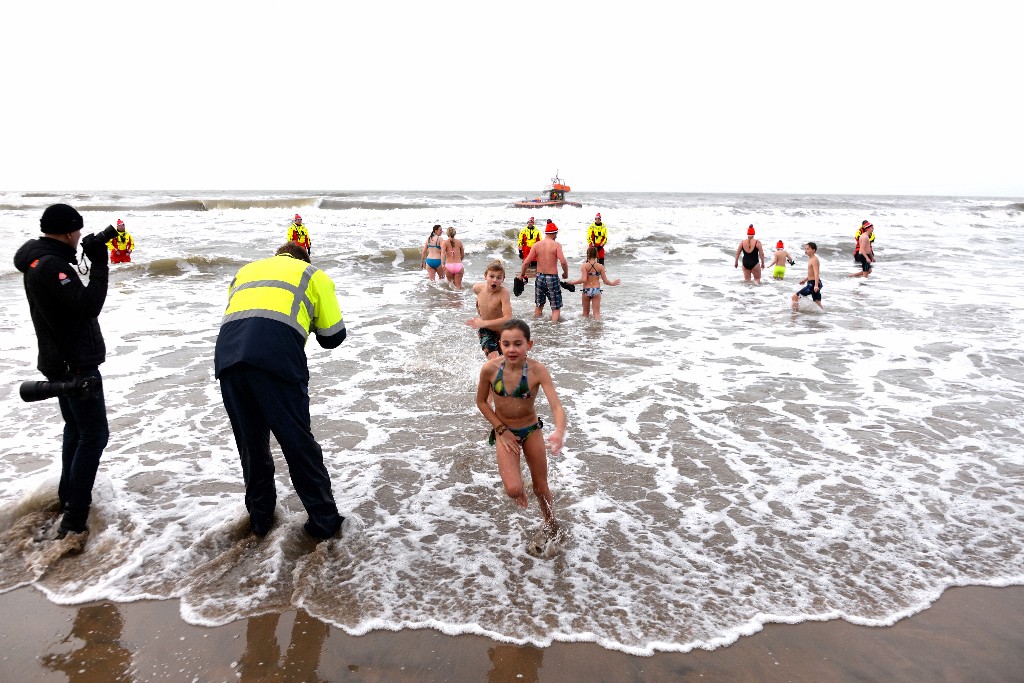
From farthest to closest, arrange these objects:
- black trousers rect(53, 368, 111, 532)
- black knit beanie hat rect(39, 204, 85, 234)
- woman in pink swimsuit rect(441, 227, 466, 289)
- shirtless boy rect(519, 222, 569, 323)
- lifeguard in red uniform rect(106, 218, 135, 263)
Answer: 1. lifeguard in red uniform rect(106, 218, 135, 263)
2. woman in pink swimsuit rect(441, 227, 466, 289)
3. shirtless boy rect(519, 222, 569, 323)
4. black trousers rect(53, 368, 111, 532)
5. black knit beanie hat rect(39, 204, 85, 234)

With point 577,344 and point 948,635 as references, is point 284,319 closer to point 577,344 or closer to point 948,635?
point 948,635

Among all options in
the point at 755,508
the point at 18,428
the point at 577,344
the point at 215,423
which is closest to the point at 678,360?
the point at 577,344

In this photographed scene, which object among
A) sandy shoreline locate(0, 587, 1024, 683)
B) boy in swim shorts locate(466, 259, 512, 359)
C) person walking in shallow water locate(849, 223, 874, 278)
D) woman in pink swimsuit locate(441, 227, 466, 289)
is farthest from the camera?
person walking in shallow water locate(849, 223, 874, 278)

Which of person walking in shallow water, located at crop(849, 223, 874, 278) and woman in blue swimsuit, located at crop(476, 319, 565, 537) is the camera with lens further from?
person walking in shallow water, located at crop(849, 223, 874, 278)

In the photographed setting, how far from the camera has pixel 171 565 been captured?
372 cm

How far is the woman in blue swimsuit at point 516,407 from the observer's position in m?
3.91

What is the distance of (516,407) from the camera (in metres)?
4.02

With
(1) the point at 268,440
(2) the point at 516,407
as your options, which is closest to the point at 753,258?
(2) the point at 516,407

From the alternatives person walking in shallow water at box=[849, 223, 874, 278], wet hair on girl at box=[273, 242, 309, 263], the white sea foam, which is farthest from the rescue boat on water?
wet hair on girl at box=[273, 242, 309, 263]

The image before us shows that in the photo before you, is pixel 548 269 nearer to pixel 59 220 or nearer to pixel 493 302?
pixel 493 302

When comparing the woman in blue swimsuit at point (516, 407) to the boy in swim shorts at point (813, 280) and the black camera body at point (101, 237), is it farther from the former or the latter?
the boy in swim shorts at point (813, 280)

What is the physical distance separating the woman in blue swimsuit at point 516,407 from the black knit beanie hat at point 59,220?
254cm

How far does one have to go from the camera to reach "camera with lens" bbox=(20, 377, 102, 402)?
3.46 meters

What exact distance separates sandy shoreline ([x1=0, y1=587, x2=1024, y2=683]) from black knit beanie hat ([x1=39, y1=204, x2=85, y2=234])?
2071 mm
